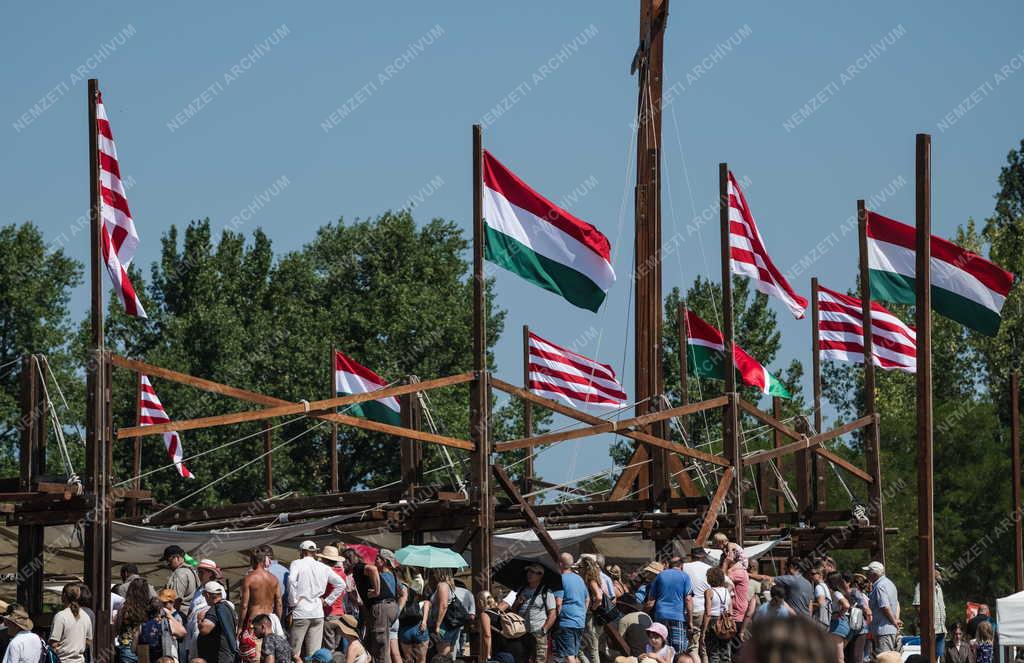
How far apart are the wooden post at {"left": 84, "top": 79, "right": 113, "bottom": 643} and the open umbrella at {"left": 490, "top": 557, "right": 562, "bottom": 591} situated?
4.38 meters

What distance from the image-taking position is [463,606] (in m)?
16.8

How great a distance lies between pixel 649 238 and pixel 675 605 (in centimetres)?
1043

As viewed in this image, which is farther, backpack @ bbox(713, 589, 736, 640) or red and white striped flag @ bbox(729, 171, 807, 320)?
red and white striped flag @ bbox(729, 171, 807, 320)

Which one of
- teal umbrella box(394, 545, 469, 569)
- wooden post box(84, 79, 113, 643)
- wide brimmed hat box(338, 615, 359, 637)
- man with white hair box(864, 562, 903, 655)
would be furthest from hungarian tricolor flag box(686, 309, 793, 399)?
wooden post box(84, 79, 113, 643)

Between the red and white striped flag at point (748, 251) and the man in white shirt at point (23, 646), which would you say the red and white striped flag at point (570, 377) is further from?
the man in white shirt at point (23, 646)

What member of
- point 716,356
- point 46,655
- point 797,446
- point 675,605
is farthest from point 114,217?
point 716,356

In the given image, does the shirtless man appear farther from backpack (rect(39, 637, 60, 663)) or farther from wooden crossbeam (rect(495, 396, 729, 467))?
wooden crossbeam (rect(495, 396, 729, 467))

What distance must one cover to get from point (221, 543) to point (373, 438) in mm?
29439

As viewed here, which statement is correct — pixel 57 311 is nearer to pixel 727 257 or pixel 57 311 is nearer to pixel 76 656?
pixel 727 257

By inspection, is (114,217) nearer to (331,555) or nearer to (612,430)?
(331,555)

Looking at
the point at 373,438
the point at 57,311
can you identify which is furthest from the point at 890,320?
the point at 57,311

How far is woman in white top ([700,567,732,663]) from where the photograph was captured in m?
16.4

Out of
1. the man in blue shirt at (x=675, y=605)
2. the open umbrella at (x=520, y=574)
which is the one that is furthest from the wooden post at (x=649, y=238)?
the man in blue shirt at (x=675, y=605)

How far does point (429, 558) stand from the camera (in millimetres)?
17781
